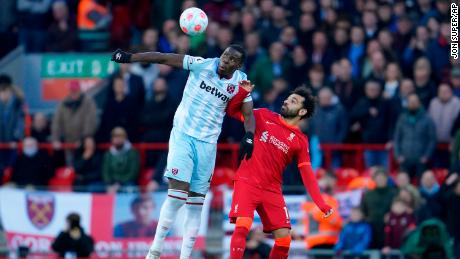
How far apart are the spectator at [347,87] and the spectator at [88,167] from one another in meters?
4.41

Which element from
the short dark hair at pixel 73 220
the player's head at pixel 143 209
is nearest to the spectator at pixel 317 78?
the player's head at pixel 143 209

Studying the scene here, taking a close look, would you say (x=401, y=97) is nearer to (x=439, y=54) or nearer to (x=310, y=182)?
(x=439, y=54)

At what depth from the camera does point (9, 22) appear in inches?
1123

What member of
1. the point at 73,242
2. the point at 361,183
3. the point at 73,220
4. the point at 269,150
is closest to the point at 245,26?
the point at 361,183

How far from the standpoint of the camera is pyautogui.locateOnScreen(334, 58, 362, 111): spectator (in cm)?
2416

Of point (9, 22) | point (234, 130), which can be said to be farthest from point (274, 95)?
point (9, 22)

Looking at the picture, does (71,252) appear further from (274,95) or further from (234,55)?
(234,55)

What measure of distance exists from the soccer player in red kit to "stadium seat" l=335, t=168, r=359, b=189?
643cm

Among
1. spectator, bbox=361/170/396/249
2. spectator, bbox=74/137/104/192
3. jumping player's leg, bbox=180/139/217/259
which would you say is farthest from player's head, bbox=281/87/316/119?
spectator, bbox=74/137/104/192

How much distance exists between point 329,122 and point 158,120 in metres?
3.05

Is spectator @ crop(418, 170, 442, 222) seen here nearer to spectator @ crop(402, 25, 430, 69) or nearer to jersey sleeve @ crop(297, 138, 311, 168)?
spectator @ crop(402, 25, 430, 69)

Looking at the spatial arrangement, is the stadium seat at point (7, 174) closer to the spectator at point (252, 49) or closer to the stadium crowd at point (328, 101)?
the stadium crowd at point (328, 101)

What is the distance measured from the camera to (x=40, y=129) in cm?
2595

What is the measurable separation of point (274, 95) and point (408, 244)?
4327 millimetres
